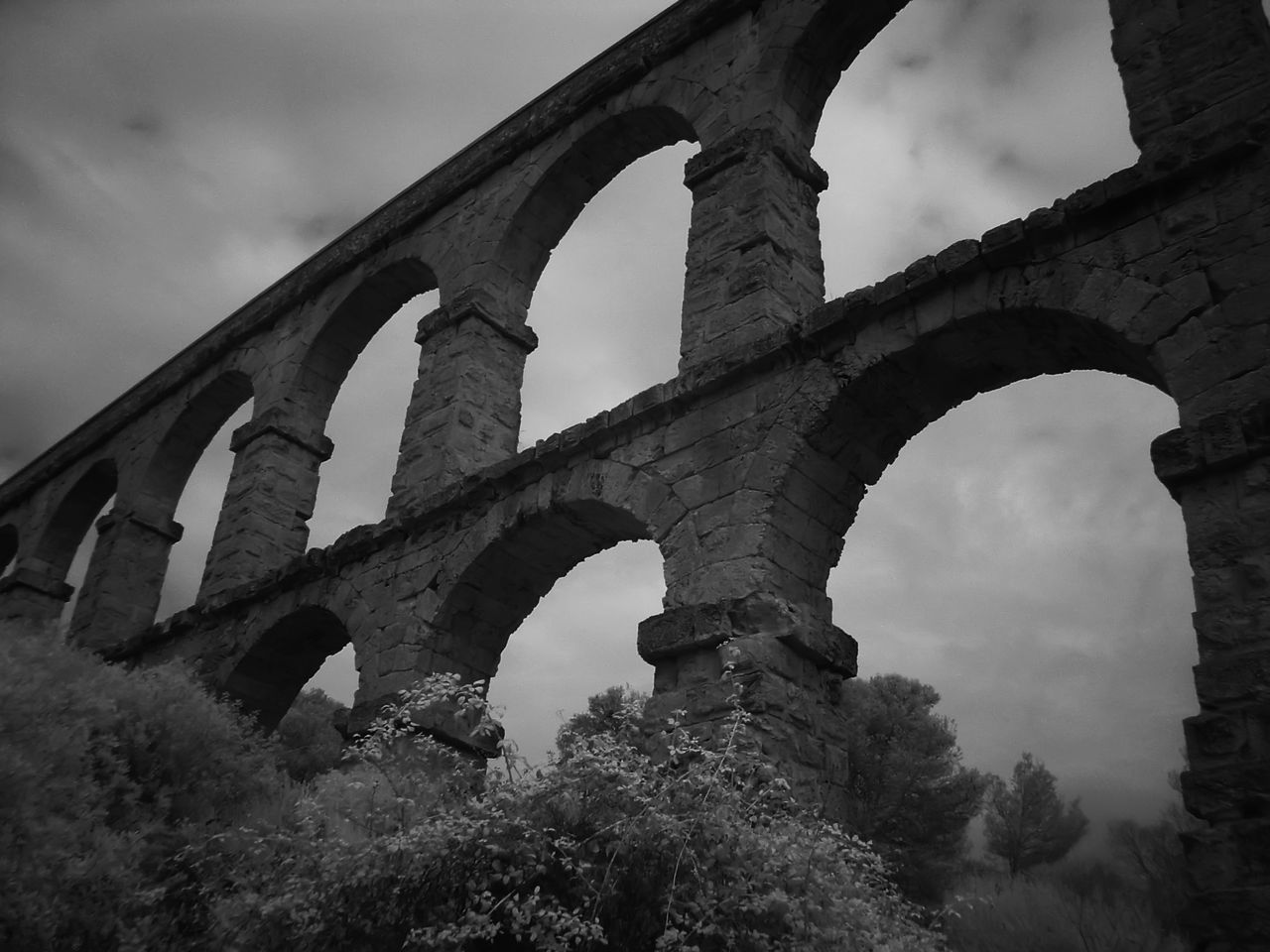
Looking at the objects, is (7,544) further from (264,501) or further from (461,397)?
(461,397)

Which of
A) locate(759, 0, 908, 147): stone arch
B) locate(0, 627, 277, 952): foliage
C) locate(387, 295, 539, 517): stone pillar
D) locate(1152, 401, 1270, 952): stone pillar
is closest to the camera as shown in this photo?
locate(1152, 401, 1270, 952): stone pillar

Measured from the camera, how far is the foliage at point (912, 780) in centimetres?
1321

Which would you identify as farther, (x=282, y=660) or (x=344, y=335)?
(x=344, y=335)

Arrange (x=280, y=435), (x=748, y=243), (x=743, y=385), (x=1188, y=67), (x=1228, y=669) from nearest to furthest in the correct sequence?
(x=1228, y=669), (x=1188, y=67), (x=743, y=385), (x=748, y=243), (x=280, y=435)

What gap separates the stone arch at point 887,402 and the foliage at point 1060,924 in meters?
2.81

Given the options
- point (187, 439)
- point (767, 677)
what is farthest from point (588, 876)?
point (187, 439)

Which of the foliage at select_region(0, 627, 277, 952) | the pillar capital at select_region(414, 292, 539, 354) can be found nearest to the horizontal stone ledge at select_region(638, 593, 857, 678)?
the foliage at select_region(0, 627, 277, 952)

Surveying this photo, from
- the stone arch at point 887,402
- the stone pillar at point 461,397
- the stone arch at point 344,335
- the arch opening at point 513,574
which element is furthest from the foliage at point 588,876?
the stone arch at point 344,335

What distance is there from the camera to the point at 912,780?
1421 centimetres

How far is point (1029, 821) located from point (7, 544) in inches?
590

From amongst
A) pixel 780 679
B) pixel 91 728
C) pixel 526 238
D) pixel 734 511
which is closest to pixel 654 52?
pixel 526 238

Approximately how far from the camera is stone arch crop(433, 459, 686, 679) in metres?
6.96

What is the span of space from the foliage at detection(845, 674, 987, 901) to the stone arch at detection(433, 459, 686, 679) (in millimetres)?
7059

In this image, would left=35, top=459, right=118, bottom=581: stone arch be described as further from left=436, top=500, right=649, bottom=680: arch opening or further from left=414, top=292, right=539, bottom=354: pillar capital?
left=436, top=500, right=649, bottom=680: arch opening
